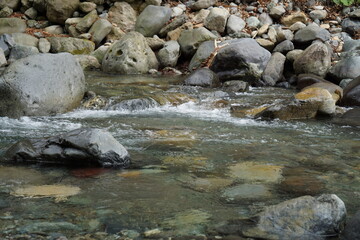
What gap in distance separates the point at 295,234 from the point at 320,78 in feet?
26.0

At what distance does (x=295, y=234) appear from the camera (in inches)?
115

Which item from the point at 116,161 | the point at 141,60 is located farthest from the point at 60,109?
the point at 141,60

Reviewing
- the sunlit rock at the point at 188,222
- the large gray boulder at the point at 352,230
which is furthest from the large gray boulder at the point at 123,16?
the large gray boulder at the point at 352,230

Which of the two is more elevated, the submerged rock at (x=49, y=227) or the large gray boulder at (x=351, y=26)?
the large gray boulder at (x=351, y=26)

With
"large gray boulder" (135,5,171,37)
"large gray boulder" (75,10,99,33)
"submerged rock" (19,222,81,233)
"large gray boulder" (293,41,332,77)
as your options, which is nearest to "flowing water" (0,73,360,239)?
"submerged rock" (19,222,81,233)

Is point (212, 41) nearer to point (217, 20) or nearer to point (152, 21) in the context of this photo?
point (217, 20)

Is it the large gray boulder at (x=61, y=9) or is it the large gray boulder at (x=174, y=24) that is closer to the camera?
the large gray boulder at (x=174, y=24)

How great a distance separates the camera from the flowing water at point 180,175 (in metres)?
3.16

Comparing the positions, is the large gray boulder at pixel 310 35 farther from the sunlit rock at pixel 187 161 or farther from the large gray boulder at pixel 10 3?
the large gray boulder at pixel 10 3

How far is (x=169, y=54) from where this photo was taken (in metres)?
13.0

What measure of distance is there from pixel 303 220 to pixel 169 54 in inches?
409

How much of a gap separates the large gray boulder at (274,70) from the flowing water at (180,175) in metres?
3.88

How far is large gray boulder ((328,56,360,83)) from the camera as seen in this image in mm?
10281

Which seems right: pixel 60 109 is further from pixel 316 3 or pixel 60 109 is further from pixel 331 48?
pixel 316 3
